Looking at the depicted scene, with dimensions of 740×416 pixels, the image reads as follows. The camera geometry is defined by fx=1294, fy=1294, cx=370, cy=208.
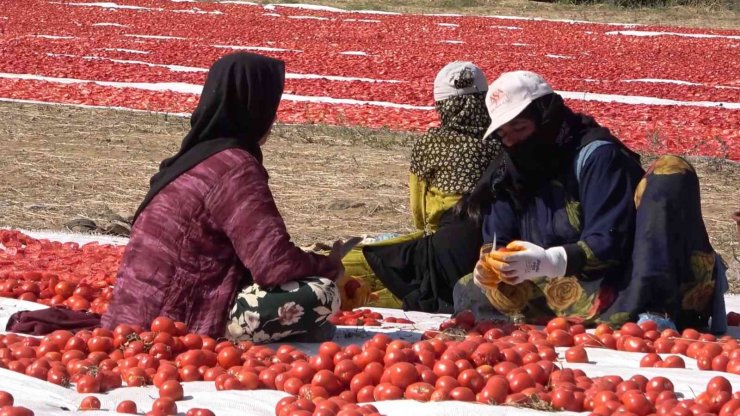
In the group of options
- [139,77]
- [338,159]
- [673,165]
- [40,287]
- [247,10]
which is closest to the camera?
[673,165]

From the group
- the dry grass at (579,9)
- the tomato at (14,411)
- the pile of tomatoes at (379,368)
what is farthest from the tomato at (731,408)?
the dry grass at (579,9)

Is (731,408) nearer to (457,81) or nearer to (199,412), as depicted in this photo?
(199,412)

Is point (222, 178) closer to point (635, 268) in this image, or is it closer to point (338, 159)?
point (635, 268)

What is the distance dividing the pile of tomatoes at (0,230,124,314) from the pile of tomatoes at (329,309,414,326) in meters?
0.97

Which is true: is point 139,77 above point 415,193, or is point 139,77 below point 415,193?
below

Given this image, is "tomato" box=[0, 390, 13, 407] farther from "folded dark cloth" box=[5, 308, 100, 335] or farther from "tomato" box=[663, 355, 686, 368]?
"tomato" box=[663, 355, 686, 368]

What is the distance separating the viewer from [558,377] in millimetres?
4027

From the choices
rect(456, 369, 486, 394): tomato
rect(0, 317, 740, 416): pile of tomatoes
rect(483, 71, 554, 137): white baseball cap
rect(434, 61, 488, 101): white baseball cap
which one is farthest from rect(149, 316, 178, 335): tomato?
rect(434, 61, 488, 101): white baseball cap

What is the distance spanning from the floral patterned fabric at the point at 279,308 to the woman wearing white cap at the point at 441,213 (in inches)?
46.0

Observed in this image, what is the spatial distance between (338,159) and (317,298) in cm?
581

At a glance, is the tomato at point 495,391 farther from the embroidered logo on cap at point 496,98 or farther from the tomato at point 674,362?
the embroidered logo on cap at point 496,98

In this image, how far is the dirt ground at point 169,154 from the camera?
26.8ft

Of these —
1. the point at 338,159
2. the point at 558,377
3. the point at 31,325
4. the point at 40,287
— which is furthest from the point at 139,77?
the point at 558,377

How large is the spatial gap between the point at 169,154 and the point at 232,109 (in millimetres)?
5918
